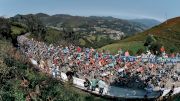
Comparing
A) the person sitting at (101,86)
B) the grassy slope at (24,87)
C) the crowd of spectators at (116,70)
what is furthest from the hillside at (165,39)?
the grassy slope at (24,87)

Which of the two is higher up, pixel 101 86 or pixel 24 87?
pixel 24 87

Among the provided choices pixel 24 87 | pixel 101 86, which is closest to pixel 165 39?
pixel 101 86

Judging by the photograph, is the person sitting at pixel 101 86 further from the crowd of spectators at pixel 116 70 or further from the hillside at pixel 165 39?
the hillside at pixel 165 39

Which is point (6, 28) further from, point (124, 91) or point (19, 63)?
point (19, 63)

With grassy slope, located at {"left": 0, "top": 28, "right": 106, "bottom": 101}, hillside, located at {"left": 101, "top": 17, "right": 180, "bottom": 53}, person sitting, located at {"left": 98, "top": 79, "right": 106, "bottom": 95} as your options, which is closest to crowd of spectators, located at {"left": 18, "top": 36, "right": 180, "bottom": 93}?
person sitting, located at {"left": 98, "top": 79, "right": 106, "bottom": 95}

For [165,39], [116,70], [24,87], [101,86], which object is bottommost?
[165,39]

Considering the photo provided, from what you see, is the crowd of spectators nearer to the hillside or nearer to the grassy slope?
the grassy slope

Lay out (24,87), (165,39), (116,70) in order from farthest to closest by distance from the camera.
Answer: (165,39) < (116,70) < (24,87)

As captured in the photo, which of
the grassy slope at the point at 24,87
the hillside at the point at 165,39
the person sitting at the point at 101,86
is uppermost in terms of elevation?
the grassy slope at the point at 24,87

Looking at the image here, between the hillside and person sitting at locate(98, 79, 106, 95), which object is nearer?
person sitting at locate(98, 79, 106, 95)

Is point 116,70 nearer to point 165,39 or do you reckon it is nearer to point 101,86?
point 101,86

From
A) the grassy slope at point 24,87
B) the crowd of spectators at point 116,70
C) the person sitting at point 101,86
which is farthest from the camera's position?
the crowd of spectators at point 116,70
